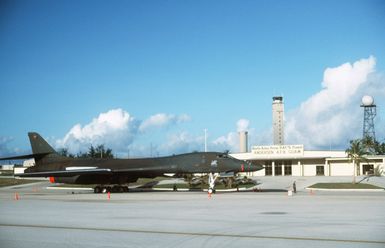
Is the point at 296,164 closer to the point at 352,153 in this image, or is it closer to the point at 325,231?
the point at 352,153

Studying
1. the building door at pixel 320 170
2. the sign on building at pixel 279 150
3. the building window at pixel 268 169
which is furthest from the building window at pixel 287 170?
the building door at pixel 320 170

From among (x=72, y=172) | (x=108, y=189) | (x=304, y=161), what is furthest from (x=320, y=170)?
(x=72, y=172)

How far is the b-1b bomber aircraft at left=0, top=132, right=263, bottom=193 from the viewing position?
119 ft

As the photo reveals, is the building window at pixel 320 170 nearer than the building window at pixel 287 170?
Yes

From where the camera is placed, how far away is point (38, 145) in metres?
43.2

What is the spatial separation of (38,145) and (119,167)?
9.42 meters

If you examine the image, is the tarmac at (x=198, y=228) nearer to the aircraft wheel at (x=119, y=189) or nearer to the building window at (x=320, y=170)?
the aircraft wheel at (x=119, y=189)

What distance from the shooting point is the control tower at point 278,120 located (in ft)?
368

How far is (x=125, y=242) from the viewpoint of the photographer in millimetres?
11484

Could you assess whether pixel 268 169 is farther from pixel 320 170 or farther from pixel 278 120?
pixel 278 120

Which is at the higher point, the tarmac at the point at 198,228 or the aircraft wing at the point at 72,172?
the aircraft wing at the point at 72,172

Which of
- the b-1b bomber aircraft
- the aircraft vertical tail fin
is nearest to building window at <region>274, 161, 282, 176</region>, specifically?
the b-1b bomber aircraft

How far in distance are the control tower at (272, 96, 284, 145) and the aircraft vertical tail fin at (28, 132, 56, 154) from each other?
7596cm

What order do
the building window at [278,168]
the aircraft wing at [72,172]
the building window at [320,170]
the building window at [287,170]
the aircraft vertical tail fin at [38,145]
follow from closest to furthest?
the aircraft wing at [72,172] < the aircraft vertical tail fin at [38,145] < the building window at [320,170] < the building window at [287,170] < the building window at [278,168]
